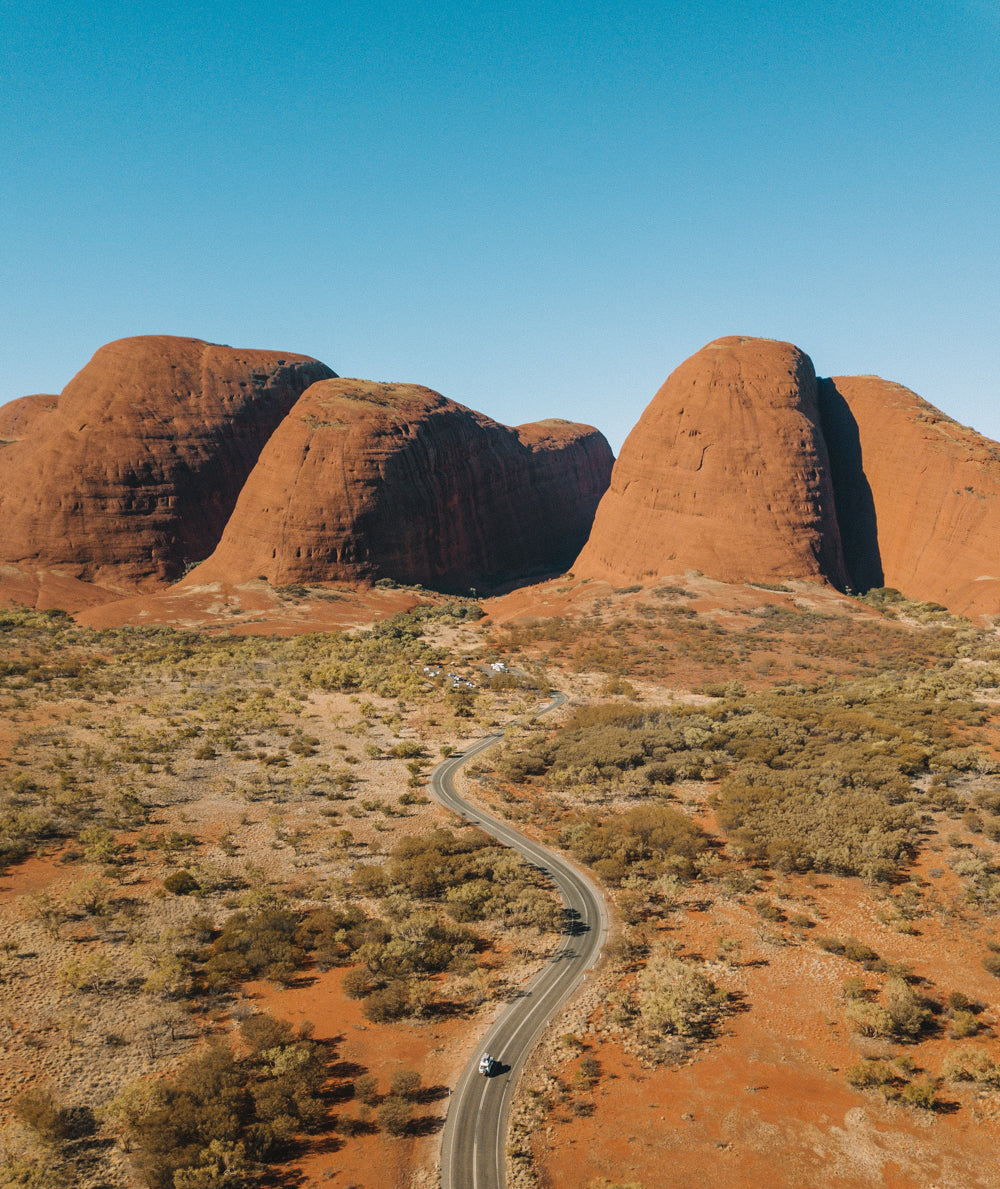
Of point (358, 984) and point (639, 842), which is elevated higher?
point (639, 842)

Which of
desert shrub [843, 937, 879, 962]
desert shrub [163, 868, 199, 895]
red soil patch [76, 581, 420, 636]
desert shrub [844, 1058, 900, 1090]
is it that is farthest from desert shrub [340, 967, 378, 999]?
red soil patch [76, 581, 420, 636]

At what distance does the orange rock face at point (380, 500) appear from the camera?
7038 cm

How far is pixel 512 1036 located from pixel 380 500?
6027cm

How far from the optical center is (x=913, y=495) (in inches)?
2482

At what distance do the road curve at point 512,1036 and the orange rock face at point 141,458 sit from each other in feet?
209

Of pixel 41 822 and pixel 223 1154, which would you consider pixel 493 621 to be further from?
pixel 223 1154

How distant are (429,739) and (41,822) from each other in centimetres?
1744

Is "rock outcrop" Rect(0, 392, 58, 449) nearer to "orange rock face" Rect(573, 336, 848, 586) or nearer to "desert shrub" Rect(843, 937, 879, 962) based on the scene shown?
"orange rock face" Rect(573, 336, 848, 586)

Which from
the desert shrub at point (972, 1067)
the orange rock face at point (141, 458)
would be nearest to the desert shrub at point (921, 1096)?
the desert shrub at point (972, 1067)

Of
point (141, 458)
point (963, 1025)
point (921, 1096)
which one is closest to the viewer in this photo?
point (921, 1096)

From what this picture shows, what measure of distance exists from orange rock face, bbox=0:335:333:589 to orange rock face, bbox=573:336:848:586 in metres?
44.6

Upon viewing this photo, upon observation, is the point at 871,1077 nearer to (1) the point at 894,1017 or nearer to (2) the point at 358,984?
(1) the point at 894,1017

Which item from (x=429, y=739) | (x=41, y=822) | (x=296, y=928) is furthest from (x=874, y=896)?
(x=41, y=822)

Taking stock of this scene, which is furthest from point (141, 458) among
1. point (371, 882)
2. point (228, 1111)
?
point (228, 1111)
